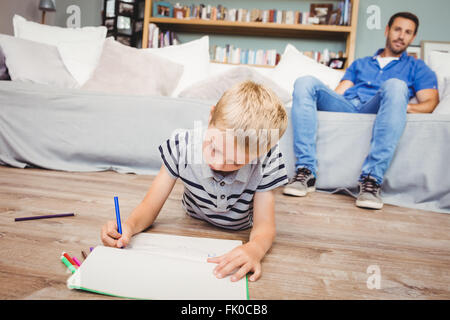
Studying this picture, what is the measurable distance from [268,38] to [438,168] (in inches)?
104

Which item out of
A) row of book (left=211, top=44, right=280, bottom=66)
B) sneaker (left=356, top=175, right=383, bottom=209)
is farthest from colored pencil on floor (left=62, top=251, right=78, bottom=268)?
row of book (left=211, top=44, right=280, bottom=66)

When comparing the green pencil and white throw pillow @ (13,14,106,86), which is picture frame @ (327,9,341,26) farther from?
the green pencil

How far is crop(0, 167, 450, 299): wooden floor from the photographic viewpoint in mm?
607

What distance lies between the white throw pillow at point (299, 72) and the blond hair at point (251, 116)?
1.67 m

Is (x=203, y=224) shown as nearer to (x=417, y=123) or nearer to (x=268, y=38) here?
(x=417, y=123)

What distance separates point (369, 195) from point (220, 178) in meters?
0.83

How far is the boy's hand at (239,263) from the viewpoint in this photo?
1.91ft

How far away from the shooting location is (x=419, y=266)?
29.9 inches

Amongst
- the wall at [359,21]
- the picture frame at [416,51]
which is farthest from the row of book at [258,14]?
the picture frame at [416,51]

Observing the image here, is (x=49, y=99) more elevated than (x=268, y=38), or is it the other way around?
(x=268, y=38)

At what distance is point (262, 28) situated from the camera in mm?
3424

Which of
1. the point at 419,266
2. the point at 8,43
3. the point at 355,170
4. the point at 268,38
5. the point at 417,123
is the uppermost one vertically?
the point at 268,38

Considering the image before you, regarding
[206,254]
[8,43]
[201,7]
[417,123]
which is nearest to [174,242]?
[206,254]
